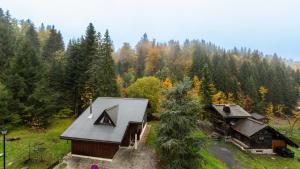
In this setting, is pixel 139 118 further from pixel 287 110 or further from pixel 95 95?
pixel 287 110

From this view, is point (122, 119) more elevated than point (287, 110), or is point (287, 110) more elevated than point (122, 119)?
point (122, 119)

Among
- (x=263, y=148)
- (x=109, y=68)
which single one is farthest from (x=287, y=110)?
(x=109, y=68)

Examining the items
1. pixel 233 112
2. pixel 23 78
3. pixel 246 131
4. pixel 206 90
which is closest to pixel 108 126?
pixel 23 78

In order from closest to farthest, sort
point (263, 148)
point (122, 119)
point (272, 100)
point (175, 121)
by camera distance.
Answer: point (175, 121)
point (122, 119)
point (263, 148)
point (272, 100)

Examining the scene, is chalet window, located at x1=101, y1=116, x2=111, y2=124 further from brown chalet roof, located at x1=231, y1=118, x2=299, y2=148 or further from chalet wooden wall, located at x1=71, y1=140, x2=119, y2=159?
brown chalet roof, located at x1=231, y1=118, x2=299, y2=148

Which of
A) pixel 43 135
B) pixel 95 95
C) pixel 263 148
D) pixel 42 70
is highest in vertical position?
pixel 42 70

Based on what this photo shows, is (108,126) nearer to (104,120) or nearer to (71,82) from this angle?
(104,120)

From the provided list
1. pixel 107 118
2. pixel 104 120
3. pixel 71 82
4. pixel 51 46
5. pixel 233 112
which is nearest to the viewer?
pixel 107 118
